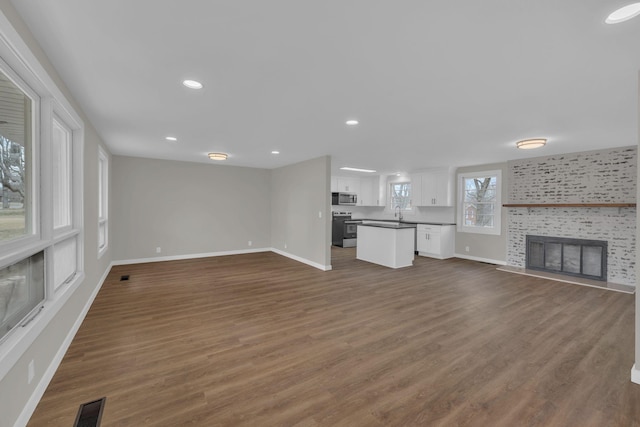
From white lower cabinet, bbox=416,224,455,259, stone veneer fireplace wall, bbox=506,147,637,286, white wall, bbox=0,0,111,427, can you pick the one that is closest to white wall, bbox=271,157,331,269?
white lower cabinet, bbox=416,224,455,259

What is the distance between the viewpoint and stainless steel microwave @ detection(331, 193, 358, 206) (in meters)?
9.23

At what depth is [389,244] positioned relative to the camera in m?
6.11

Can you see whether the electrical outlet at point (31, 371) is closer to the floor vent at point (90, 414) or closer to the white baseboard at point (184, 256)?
the floor vent at point (90, 414)

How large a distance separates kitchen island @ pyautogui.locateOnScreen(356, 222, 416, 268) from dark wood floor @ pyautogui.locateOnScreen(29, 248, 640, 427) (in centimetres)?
160

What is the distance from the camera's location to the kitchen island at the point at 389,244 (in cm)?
602

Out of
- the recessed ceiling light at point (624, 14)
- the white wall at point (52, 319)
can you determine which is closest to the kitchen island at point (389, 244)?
the recessed ceiling light at point (624, 14)

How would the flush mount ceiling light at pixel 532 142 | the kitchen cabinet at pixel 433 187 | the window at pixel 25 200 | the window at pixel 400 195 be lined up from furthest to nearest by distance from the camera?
the window at pixel 400 195
the kitchen cabinet at pixel 433 187
the flush mount ceiling light at pixel 532 142
the window at pixel 25 200

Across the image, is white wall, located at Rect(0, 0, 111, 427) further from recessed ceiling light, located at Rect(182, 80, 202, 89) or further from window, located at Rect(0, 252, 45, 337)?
recessed ceiling light, located at Rect(182, 80, 202, 89)

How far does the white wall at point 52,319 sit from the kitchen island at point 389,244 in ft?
17.1

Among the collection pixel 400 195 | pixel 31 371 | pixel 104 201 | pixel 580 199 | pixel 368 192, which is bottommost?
pixel 31 371

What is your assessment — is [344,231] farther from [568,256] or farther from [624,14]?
[624,14]

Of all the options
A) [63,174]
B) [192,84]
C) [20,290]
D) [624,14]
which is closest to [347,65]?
[192,84]

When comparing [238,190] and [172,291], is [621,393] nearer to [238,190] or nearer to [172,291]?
[172,291]

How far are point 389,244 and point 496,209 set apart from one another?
281 cm
